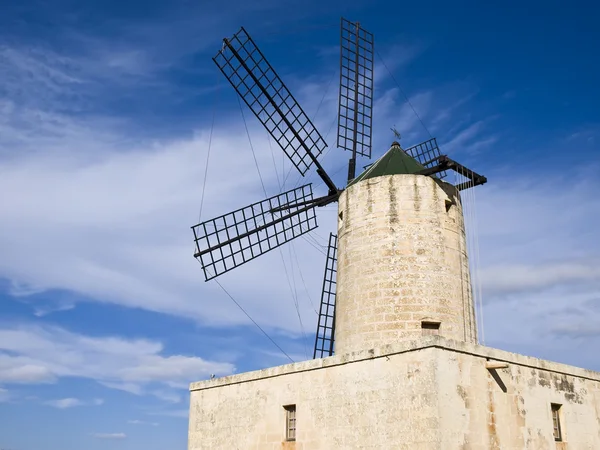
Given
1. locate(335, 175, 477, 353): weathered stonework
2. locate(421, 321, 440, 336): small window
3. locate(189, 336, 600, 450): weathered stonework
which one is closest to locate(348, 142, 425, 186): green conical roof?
locate(335, 175, 477, 353): weathered stonework

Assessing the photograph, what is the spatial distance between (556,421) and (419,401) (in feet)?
10.3

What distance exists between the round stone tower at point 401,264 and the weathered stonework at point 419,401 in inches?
83.5

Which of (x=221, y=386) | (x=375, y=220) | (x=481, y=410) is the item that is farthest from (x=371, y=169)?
(x=481, y=410)

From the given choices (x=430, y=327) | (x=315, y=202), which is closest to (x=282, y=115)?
(x=315, y=202)

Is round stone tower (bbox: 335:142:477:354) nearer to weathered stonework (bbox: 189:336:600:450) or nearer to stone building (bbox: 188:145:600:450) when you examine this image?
stone building (bbox: 188:145:600:450)

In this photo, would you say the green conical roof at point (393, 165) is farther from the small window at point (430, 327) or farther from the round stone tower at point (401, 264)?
the small window at point (430, 327)

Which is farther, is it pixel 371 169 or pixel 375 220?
pixel 371 169

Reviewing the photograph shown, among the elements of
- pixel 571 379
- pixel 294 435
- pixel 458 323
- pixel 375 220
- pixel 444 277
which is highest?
pixel 375 220

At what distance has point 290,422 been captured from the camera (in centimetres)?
1203

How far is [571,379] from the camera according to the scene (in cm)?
1188

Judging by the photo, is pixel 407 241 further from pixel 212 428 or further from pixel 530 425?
pixel 212 428

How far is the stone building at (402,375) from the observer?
10.0 meters

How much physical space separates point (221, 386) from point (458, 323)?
5039mm

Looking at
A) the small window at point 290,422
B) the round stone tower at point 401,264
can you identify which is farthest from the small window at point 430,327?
the small window at point 290,422
